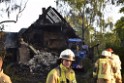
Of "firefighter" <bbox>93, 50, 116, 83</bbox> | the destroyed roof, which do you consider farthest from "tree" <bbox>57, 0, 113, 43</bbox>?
"firefighter" <bbox>93, 50, 116, 83</bbox>

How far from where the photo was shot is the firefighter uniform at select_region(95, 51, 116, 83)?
53.9 ft

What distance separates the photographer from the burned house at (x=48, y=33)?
53375 millimetres

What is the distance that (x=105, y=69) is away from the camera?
16.6 m

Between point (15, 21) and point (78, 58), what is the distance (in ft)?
21.7

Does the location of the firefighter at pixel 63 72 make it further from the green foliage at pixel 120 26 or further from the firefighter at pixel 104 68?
the green foliage at pixel 120 26

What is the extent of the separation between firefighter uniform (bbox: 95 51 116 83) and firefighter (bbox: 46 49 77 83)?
720 cm

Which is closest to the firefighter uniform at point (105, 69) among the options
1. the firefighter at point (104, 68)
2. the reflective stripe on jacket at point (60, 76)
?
the firefighter at point (104, 68)

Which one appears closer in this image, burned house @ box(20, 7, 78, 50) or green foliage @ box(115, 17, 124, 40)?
green foliage @ box(115, 17, 124, 40)

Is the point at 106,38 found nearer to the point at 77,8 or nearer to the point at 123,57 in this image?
the point at 77,8

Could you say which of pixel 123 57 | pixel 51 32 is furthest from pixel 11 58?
pixel 123 57

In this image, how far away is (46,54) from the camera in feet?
150

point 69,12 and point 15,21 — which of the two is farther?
point 69,12

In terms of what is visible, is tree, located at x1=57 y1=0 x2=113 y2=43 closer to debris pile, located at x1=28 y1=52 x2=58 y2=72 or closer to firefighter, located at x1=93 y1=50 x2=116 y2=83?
debris pile, located at x1=28 y1=52 x2=58 y2=72

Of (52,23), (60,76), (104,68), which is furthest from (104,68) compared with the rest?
(52,23)
